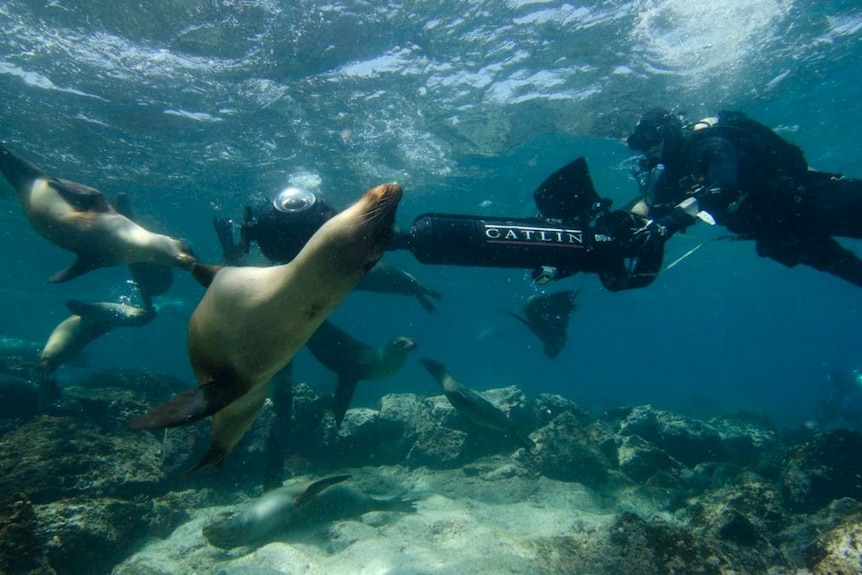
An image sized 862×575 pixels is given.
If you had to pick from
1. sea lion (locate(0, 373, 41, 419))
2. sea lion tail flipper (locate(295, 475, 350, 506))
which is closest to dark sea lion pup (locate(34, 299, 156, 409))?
sea lion (locate(0, 373, 41, 419))

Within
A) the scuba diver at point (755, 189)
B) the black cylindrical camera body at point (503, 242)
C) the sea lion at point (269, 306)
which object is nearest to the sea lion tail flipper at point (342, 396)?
the black cylindrical camera body at point (503, 242)

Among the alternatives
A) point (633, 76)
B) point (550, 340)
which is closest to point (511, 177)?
point (633, 76)

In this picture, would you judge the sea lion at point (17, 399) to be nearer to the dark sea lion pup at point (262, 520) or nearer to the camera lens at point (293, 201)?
the dark sea lion pup at point (262, 520)

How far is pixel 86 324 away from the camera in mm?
11516

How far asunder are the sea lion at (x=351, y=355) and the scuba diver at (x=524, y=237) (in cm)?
426

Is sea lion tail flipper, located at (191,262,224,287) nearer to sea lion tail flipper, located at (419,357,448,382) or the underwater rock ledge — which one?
the underwater rock ledge

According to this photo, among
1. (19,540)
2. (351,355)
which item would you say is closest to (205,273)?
(19,540)

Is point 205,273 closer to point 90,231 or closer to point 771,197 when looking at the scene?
point 90,231

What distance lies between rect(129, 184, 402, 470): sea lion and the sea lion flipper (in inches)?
95.6

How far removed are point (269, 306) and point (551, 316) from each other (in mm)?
6848

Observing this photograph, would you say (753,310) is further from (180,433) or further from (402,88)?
(180,433)

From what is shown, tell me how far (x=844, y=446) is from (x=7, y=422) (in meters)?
15.1

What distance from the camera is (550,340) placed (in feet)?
27.1

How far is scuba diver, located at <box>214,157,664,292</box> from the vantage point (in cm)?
358
